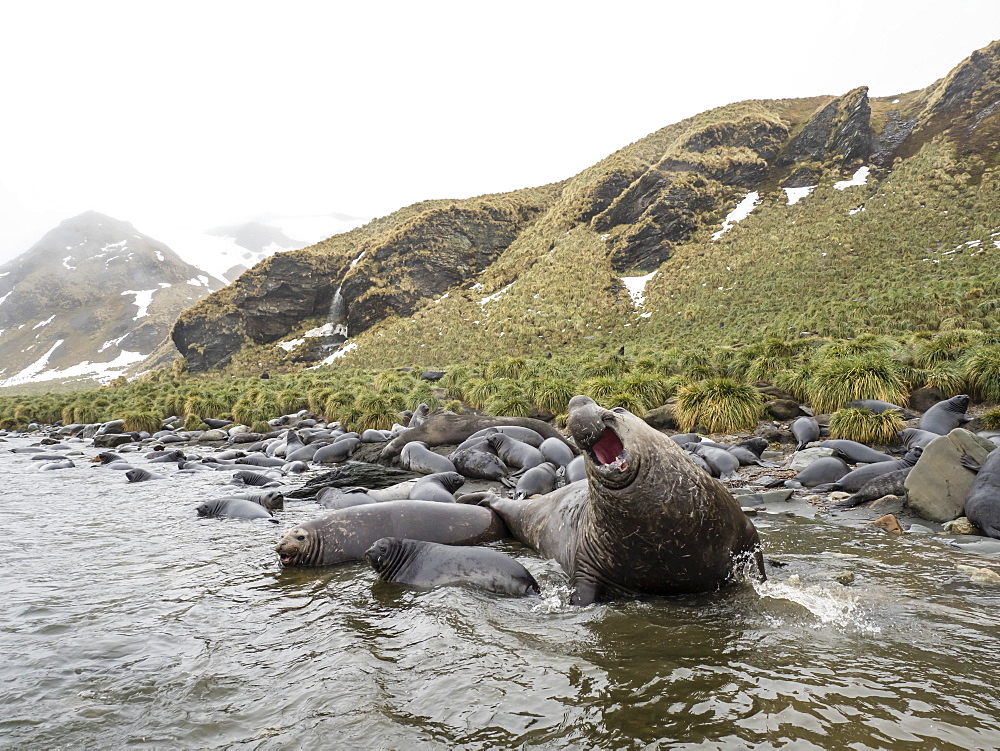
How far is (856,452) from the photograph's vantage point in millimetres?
8695

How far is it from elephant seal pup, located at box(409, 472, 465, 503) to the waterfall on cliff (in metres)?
53.0

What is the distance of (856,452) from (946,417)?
6.71ft

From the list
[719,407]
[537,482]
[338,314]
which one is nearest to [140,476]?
[537,482]

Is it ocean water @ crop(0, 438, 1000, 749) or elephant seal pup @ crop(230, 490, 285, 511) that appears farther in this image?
elephant seal pup @ crop(230, 490, 285, 511)

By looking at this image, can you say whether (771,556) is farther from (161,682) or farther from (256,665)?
(161,682)

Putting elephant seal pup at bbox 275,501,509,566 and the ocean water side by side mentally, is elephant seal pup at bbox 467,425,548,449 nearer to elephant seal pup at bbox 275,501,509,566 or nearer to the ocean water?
elephant seal pup at bbox 275,501,509,566

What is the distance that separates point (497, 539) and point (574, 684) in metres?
3.45

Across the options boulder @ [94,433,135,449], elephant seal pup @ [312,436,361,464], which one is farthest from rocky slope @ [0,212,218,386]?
elephant seal pup @ [312,436,361,464]

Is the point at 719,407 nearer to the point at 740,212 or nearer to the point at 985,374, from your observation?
the point at 985,374

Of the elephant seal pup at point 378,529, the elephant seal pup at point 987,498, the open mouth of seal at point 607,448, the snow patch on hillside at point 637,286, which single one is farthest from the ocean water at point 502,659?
the snow patch on hillside at point 637,286

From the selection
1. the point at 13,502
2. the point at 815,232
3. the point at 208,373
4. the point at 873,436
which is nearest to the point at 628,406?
the point at 873,436

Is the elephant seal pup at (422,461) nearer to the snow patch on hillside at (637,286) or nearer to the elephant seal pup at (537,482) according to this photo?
the elephant seal pup at (537,482)

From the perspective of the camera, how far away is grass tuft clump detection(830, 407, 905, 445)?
952 cm

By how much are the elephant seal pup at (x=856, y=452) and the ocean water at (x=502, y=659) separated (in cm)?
349
